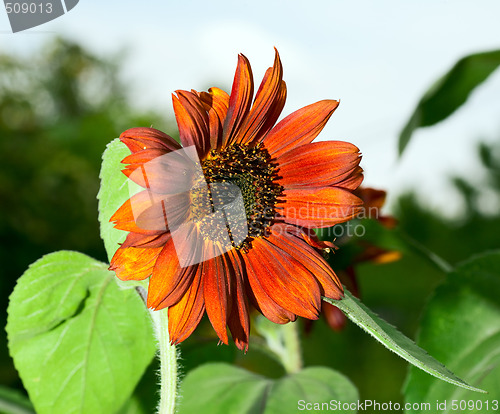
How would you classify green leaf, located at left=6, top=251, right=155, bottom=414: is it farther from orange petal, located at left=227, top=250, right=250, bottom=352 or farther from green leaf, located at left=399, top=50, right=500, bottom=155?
green leaf, located at left=399, top=50, right=500, bottom=155

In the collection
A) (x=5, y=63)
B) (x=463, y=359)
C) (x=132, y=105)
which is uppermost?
(x=5, y=63)

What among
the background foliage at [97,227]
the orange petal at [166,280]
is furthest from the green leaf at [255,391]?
the background foliage at [97,227]

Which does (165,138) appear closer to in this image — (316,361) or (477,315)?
(477,315)

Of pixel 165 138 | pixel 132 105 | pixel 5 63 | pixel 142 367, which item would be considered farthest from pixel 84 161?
pixel 165 138

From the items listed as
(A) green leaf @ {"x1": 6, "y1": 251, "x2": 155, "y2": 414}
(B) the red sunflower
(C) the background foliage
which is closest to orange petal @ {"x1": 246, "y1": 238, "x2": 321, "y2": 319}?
(B) the red sunflower

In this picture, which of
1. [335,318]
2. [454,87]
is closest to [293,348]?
[335,318]

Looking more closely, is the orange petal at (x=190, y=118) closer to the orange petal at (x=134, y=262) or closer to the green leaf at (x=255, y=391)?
the orange petal at (x=134, y=262)

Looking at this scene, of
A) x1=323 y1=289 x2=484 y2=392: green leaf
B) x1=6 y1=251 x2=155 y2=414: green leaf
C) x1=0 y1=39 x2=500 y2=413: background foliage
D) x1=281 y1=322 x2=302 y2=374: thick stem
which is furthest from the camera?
x1=0 y1=39 x2=500 y2=413: background foliage
